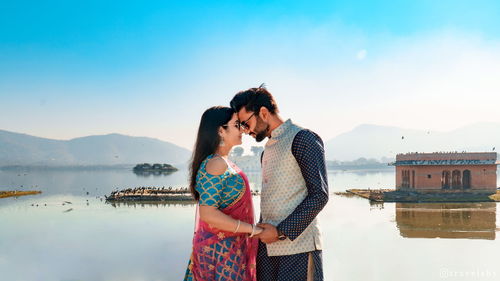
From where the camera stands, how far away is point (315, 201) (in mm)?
2164

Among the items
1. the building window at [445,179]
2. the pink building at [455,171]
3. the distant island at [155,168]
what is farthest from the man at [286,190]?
the distant island at [155,168]

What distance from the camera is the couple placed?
7.19 ft

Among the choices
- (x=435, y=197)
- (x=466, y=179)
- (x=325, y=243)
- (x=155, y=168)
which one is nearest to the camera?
(x=325, y=243)

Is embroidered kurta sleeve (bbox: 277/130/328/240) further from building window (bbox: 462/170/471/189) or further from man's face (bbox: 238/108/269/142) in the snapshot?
building window (bbox: 462/170/471/189)

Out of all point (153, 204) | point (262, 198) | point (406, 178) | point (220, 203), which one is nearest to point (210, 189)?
point (220, 203)

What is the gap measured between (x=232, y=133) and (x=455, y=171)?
3010 centimetres

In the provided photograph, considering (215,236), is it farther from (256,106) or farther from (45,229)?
(45,229)

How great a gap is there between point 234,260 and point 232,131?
2.63 ft

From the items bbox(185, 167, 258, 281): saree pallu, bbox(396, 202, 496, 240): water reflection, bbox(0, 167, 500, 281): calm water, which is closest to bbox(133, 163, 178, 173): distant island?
bbox(0, 167, 500, 281): calm water

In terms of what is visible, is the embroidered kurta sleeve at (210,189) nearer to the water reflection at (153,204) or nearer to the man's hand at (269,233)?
the man's hand at (269,233)

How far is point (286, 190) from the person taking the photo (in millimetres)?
2299

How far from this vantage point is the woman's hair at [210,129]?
2371 millimetres

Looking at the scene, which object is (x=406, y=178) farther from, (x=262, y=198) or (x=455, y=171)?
(x=262, y=198)

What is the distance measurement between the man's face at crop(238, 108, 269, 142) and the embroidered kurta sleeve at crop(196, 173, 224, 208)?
0.35 meters
